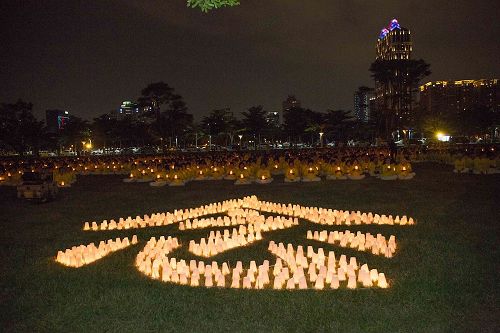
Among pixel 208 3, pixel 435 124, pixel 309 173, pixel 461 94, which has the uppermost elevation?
pixel 461 94

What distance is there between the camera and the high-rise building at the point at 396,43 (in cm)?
17971

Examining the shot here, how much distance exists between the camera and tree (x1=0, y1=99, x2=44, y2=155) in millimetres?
56625

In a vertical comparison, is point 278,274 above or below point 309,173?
below

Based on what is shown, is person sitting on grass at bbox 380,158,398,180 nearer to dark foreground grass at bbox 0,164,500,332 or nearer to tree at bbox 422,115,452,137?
dark foreground grass at bbox 0,164,500,332

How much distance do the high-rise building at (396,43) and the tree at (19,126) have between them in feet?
479

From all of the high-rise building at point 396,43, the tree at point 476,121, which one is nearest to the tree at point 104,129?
the tree at point 476,121

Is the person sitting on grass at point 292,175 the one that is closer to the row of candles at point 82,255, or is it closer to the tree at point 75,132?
the row of candles at point 82,255

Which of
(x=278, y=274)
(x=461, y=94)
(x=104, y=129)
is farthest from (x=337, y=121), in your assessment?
(x=461, y=94)

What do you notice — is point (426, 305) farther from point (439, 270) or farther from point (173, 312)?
point (173, 312)

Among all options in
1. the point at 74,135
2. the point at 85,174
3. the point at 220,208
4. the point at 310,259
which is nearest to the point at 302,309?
the point at 310,259

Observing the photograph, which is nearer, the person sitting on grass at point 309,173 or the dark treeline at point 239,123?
the person sitting on grass at point 309,173

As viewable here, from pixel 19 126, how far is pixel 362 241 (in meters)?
58.2

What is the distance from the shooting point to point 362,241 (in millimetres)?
8977

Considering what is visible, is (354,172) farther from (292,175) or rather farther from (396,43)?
(396,43)
